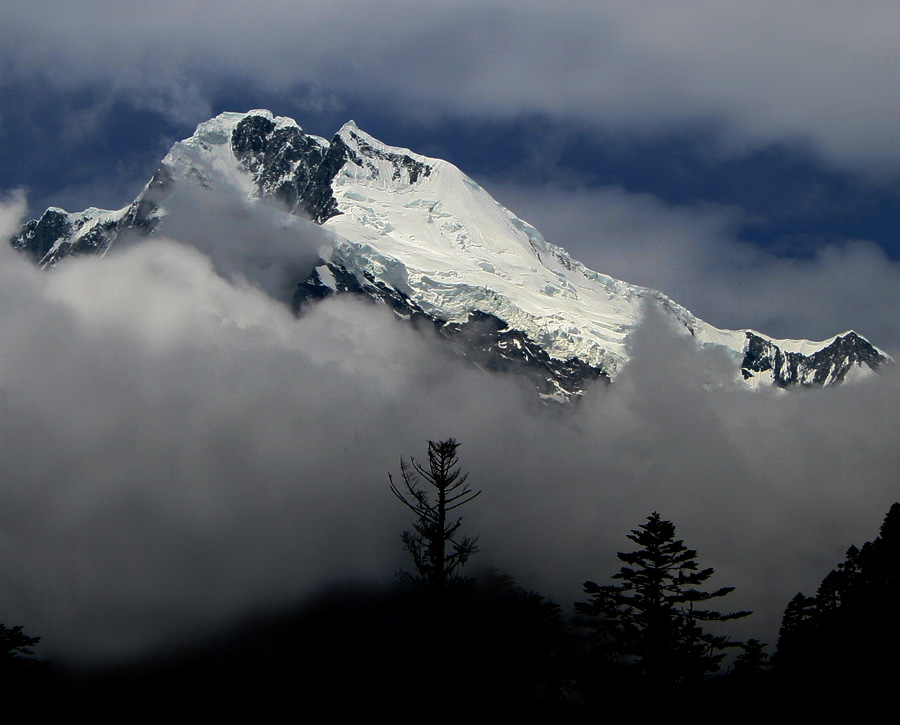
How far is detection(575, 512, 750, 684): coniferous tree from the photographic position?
1863 inches

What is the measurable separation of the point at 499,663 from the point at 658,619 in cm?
1301

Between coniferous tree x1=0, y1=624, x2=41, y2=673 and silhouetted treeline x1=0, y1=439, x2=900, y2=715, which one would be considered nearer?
silhouetted treeline x1=0, y1=439, x2=900, y2=715

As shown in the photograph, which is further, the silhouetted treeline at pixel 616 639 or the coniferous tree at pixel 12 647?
the coniferous tree at pixel 12 647

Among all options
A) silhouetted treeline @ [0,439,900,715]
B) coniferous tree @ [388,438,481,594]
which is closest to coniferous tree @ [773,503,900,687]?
silhouetted treeline @ [0,439,900,715]

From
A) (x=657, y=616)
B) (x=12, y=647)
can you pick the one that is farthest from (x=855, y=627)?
(x=12, y=647)

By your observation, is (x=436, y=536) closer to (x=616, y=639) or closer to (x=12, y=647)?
(x=616, y=639)

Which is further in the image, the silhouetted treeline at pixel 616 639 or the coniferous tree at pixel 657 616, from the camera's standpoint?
the coniferous tree at pixel 657 616

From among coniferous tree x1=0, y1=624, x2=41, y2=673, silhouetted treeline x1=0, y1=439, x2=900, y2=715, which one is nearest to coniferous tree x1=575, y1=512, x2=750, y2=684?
silhouetted treeline x1=0, y1=439, x2=900, y2=715

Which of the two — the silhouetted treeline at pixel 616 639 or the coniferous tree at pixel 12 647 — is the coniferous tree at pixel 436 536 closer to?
the silhouetted treeline at pixel 616 639

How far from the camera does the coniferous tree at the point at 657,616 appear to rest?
47.3 meters

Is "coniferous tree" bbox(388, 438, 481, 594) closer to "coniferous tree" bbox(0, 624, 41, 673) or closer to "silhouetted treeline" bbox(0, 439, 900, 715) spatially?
"silhouetted treeline" bbox(0, 439, 900, 715)

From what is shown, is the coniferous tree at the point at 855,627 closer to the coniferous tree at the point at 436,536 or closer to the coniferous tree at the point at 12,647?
the coniferous tree at the point at 436,536

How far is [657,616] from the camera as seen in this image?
4841 centimetres

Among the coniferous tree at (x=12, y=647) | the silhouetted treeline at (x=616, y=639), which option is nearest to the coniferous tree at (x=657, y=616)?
the silhouetted treeline at (x=616, y=639)
